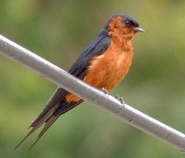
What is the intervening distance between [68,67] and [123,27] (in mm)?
2218

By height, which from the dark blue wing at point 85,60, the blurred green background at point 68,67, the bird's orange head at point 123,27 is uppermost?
the bird's orange head at point 123,27

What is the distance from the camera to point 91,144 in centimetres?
497

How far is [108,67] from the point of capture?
339cm

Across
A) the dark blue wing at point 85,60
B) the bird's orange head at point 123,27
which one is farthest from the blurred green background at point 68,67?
the dark blue wing at point 85,60

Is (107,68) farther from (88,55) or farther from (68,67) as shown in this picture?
(68,67)

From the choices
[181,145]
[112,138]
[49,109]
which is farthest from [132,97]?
[181,145]

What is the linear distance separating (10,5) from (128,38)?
2620 millimetres

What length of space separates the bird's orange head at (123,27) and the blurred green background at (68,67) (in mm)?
1092

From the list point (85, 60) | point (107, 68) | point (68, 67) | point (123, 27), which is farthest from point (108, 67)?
point (68, 67)

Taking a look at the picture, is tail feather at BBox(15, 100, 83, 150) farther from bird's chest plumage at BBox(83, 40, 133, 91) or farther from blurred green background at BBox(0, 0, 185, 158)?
blurred green background at BBox(0, 0, 185, 158)

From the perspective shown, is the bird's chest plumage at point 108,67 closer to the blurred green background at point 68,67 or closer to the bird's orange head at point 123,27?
the bird's orange head at point 123,27

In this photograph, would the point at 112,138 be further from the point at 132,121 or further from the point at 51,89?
the point at 132,121

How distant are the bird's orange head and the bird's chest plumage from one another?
0.15 metres

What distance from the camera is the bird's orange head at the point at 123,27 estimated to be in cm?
359
